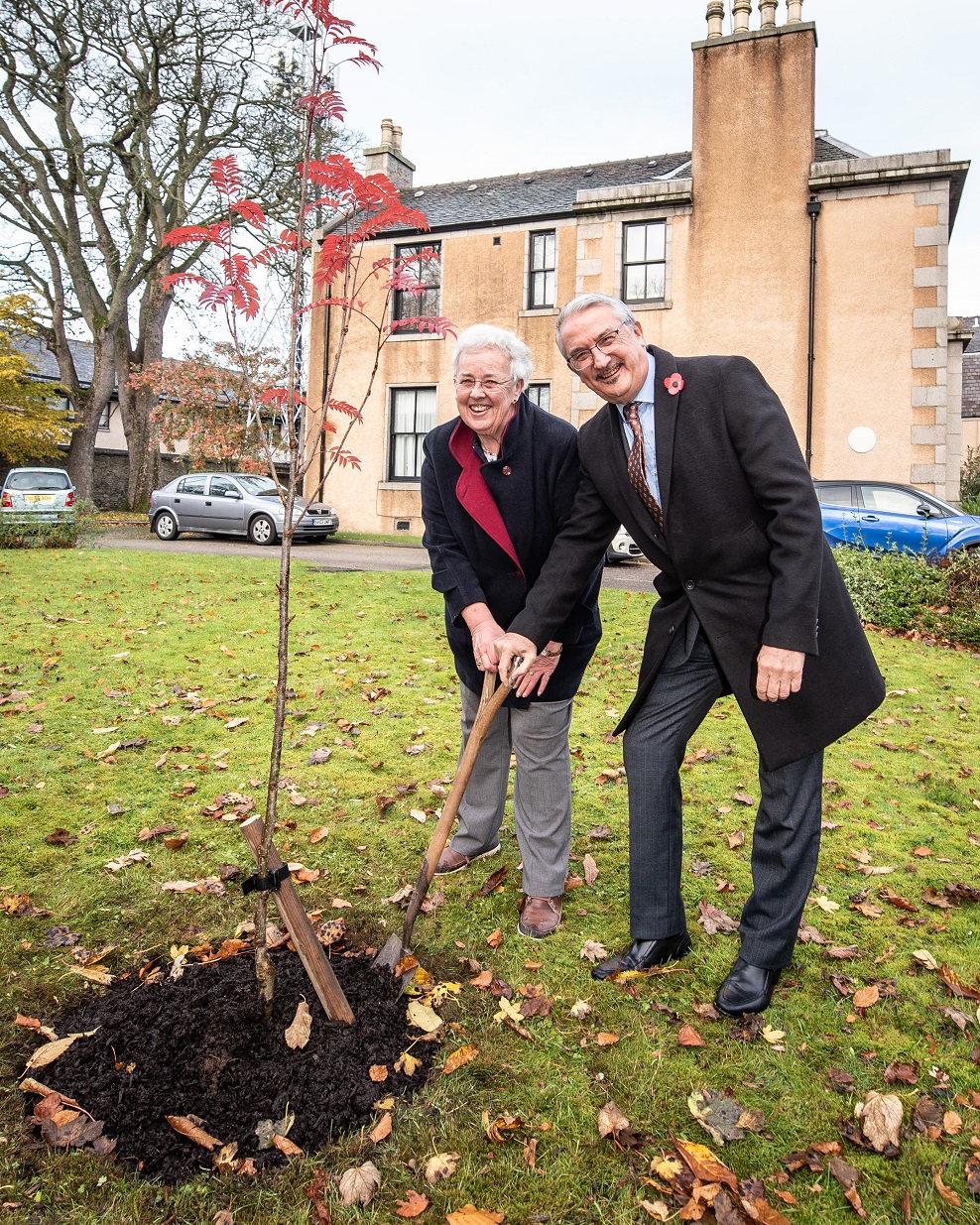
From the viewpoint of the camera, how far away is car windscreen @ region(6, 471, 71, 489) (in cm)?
1905

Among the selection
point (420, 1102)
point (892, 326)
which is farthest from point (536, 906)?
point (892, 326)

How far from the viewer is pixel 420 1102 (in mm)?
2395

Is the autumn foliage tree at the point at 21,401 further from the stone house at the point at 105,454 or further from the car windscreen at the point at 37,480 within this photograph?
the car windscreen at the point at 37,480

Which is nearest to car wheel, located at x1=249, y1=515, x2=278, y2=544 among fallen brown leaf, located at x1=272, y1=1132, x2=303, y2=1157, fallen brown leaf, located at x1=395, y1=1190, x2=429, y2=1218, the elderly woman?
the elderly woman

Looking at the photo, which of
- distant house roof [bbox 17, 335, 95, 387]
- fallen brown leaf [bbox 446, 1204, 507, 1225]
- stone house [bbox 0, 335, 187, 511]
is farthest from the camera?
distant house roof [bbox 17, 335, 95, 387]

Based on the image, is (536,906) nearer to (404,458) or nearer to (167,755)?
(167,755)

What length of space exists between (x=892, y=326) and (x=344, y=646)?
1492cm

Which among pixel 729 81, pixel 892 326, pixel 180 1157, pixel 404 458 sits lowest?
pixel 180 1157

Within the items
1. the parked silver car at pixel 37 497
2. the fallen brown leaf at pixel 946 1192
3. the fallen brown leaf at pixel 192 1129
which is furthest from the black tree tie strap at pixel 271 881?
the parked silver car at pixel 37 497

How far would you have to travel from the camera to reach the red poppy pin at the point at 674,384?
271 cm

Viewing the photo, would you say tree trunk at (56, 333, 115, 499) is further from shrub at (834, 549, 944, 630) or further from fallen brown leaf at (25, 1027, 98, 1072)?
fallen brown leaf at (25, 1027, 98, 1072)

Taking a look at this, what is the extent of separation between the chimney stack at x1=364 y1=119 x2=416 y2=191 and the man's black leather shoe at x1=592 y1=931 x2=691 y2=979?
25640mm

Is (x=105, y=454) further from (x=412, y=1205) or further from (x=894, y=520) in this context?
(x=412, y=1205)

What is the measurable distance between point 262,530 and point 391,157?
13.5 meters
